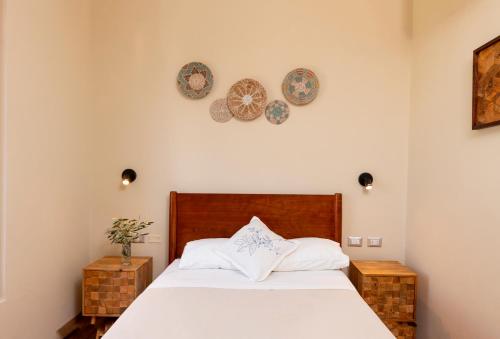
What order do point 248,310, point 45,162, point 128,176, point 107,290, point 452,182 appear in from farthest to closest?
point 128,176, point 107,290, point 45,162, point 452,182, point 248,310

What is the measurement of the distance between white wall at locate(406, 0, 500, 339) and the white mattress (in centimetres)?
72

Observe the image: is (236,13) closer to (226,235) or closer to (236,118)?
(236,118)

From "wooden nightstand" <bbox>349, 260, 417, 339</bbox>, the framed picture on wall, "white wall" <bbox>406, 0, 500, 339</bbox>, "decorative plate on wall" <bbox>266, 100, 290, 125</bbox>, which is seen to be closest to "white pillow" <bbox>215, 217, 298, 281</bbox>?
"wooden nightstand" <bbox>349, 260, 417, 339</bbox>

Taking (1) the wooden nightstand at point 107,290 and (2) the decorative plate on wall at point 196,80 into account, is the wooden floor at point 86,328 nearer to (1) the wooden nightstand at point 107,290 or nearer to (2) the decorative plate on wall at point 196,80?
(1) the wooden nightstand at point 107,290

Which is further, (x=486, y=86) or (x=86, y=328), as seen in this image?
(x=86, y=328)

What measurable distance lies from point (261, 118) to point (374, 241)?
1.46 m

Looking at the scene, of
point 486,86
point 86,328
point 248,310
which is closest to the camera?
point 248,310

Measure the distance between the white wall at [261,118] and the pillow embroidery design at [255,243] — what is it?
496 millimetres

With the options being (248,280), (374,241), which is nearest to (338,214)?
(374,241)

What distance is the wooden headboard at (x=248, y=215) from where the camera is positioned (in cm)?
259

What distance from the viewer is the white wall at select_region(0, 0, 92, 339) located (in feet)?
6.19

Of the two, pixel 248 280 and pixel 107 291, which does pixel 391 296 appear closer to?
pixel 248 280

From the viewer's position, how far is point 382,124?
2.65 m

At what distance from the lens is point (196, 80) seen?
2664mm
